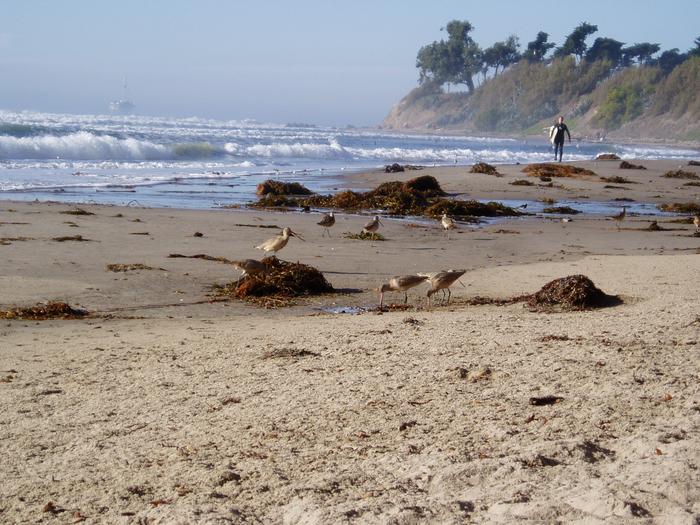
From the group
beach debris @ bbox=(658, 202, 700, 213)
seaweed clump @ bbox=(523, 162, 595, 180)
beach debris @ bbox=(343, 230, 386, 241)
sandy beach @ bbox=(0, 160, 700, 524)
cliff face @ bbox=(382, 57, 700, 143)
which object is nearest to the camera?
sandy beach @ bbox=(0, 160, 700, 524)

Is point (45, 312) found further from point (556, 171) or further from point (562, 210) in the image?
point (556, 171)

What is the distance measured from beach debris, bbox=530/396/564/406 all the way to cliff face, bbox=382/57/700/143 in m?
87.9

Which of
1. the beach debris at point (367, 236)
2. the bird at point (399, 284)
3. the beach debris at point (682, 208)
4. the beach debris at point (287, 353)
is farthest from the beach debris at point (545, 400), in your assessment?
the beach debris at point (682, 208)

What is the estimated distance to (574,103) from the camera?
378 feet

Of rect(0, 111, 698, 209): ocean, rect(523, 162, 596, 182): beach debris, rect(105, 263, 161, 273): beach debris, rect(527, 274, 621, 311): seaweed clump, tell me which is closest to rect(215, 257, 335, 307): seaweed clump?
rect(105, 263, 161, 273): beach debris

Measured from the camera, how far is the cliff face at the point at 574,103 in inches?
3760

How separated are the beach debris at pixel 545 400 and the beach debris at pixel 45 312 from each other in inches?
169

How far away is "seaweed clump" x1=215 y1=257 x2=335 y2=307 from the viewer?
860cm

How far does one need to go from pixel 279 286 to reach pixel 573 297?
2.83 metres

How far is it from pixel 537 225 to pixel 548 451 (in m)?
12.1

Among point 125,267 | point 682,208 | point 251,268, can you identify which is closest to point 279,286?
point 251,268

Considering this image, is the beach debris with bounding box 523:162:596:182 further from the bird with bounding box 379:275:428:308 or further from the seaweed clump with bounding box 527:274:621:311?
the seaweed clump with bounding box 527:274:621:311

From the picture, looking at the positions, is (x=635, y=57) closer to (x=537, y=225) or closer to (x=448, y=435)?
(x=537, y=225)

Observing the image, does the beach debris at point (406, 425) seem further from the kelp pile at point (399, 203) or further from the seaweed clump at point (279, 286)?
the kelp pile at point (399, 203)
